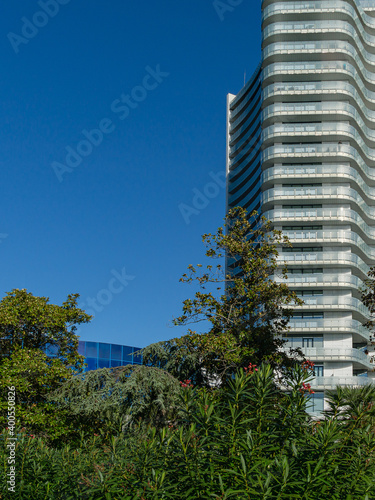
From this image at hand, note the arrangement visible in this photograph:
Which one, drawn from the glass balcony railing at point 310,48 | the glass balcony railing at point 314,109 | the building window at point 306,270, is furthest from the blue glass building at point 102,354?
the glass balcony railing at point 310,48

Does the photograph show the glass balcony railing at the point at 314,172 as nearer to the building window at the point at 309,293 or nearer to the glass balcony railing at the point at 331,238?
the glass balcony railing at the point at 331,238

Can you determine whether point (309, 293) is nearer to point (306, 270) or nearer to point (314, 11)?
point (306, 270)

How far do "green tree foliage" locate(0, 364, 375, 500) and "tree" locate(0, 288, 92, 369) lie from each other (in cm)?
2047

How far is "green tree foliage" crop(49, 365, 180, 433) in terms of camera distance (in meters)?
23.6

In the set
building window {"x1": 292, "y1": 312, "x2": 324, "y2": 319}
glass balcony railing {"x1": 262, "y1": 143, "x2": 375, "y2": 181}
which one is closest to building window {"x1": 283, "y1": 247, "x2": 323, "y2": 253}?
building window {"x1": 292, "y1": 312, "x2": 324, "y2": 319}

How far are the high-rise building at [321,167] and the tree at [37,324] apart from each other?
41332mm

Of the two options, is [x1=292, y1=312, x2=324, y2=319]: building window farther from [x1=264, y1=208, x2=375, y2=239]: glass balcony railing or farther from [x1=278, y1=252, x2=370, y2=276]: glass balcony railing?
[x1=264, y1=208, x2=375, y2=239]: glass balcony railing

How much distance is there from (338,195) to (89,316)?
47.3 m

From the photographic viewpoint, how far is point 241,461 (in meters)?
7.45

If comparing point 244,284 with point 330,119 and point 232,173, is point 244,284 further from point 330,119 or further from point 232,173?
point 232,173

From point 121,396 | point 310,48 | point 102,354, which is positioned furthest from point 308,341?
point 121,396

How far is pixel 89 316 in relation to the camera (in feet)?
103

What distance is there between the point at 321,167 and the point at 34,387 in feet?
174

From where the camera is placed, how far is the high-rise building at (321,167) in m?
69.8
